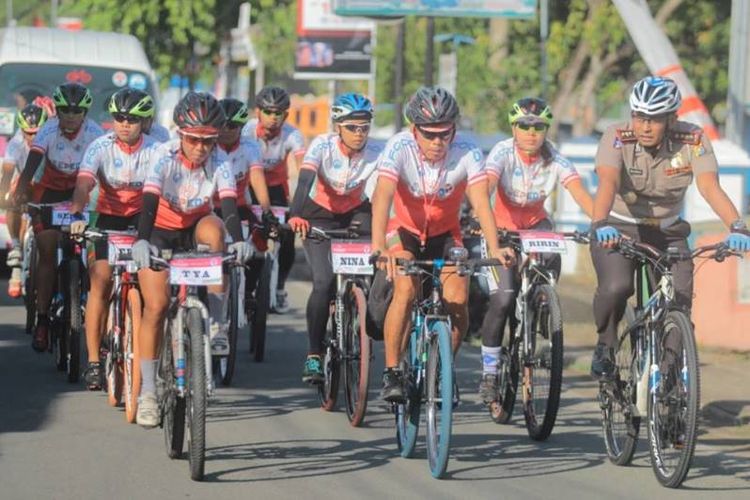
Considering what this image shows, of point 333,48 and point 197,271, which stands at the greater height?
point 333,48

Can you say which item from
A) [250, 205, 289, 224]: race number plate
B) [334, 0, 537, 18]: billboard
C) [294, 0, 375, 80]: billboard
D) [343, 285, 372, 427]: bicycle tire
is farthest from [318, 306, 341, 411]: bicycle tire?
[294, 0, 375, 80]: billboard

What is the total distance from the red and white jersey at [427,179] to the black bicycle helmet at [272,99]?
157 inches

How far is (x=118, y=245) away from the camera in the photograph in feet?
34.8

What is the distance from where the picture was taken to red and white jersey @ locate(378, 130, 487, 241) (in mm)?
9961

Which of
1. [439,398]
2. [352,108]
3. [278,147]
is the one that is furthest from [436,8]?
[439,398]

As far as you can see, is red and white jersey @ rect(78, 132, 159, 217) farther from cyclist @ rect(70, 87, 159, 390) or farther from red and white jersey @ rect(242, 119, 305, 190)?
red and white jersey @ rect(242, 119, 305, 190)

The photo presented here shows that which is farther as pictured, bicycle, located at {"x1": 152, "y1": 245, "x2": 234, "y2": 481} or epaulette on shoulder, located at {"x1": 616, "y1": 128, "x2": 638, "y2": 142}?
epaulette on shoulder, located at {"x1": 616, "y1": 128, "x2": 638, "y2": 142}

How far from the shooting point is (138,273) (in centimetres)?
995

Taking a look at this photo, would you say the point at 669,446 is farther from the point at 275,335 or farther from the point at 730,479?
the point at 275,335

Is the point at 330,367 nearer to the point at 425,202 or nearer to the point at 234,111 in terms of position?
the point at 425,202

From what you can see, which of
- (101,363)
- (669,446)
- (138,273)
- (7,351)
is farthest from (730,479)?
(7,351)

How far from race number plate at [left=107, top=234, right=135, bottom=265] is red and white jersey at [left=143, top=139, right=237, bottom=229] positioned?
25 cm

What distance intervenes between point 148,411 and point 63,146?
4.12m

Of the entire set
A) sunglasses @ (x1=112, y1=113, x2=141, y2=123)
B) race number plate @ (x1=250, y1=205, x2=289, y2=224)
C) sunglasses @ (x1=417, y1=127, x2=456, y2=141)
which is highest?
sunglasses @ (x1=112, y1=113, x2=141, y2=123)
